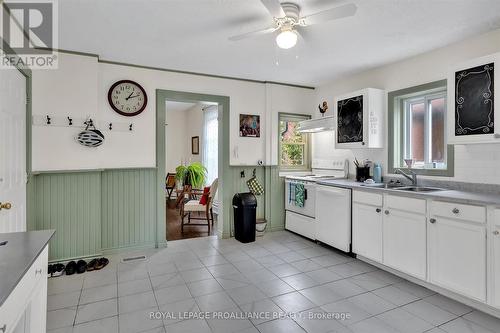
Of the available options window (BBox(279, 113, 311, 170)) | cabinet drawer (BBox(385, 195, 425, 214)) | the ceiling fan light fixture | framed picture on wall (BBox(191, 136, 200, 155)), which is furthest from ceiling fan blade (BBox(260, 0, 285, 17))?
framed picture on wall (BBox(191, 136, 200, 155))

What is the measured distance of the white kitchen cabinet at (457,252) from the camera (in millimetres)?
2293

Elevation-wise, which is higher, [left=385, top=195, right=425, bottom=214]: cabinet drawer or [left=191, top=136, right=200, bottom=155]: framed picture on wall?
[left=191, top=136, right=200, bottom=155]: framed picture on wall

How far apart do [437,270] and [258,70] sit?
127 inches

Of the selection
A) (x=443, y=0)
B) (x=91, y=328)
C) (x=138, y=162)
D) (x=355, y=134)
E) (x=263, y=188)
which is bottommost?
(x=91, y=328)

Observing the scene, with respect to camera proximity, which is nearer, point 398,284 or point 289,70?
point 398,284

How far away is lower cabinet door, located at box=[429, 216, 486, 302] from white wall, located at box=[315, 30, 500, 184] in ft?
2.49

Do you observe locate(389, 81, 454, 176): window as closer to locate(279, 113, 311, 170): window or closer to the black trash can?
locate(279, 113, 311, 170): window

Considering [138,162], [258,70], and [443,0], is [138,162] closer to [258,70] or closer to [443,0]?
[258,70]

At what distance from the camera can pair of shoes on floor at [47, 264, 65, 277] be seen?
303 centimetres

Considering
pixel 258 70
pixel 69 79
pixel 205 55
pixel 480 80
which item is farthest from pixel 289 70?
pixel 69 79

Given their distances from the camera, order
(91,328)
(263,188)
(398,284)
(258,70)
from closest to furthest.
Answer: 1. (91,328)
2. (398,284)
3. (258,70)
4. (263,188)

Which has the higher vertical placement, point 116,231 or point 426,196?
point 426,196

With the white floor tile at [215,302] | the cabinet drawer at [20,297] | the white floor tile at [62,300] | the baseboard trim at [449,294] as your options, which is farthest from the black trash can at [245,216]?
the cabinet drawer at [20,297]

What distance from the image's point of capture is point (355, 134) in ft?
12.7
